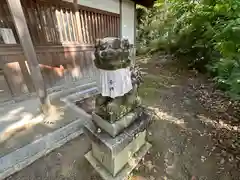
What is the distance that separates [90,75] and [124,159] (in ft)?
11.8

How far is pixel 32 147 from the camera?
7.48ft

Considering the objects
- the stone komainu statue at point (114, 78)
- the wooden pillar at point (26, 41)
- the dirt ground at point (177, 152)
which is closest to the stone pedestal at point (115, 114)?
the stone komainu statue at point (114, 78)

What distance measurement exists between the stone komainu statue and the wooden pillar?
5.84 ft

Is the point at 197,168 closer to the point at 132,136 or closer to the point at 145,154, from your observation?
the point at 145,154

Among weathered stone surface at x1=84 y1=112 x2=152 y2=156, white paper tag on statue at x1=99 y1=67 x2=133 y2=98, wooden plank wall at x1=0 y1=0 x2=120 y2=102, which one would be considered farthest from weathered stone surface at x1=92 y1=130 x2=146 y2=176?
wooden plank wall at x1=0 y1=0 x2=120 y2=102

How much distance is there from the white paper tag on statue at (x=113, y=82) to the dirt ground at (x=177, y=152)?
1.31 meters

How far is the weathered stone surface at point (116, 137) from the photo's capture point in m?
1.61

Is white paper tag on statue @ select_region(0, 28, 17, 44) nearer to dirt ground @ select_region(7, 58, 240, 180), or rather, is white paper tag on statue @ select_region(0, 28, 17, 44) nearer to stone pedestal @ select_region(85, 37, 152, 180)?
dirt ground @ select_region(7, 58, 240, 180)

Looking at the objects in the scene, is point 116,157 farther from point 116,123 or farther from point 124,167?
point 116,123

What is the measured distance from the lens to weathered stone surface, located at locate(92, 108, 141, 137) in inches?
65.4

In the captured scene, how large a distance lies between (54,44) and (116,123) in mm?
3206

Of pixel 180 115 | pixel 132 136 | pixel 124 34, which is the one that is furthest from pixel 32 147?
pixel 124 34

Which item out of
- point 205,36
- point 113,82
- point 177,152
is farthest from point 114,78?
point 205,36

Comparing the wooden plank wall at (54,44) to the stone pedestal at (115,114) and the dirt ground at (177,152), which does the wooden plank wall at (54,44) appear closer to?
the dirt ground at (177,152)
